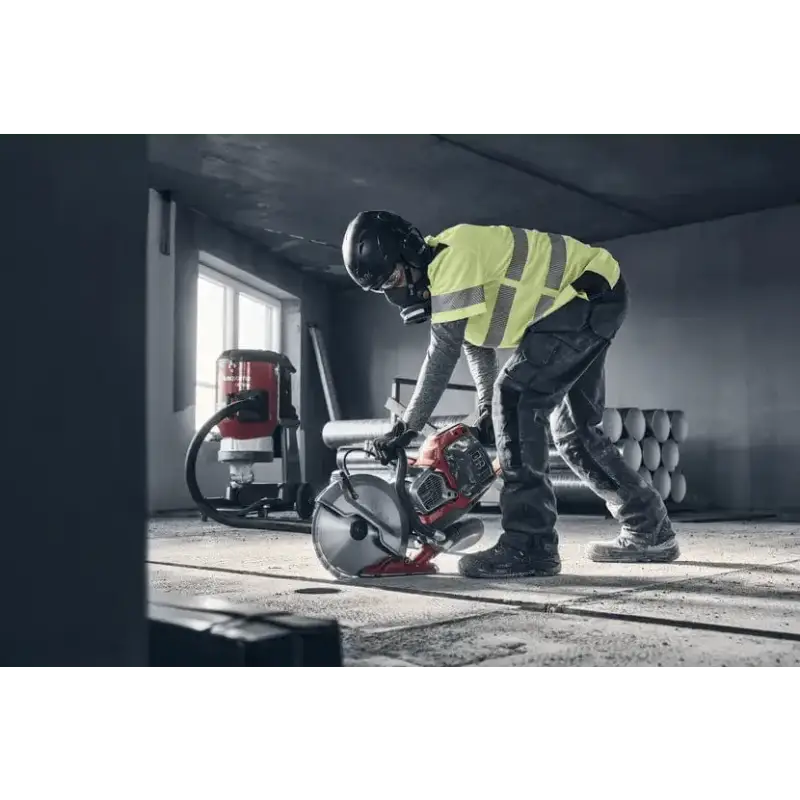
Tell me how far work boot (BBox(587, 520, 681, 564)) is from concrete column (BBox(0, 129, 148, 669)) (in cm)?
263

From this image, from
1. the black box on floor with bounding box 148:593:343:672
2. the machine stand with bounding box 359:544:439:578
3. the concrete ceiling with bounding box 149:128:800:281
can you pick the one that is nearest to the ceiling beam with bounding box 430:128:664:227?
the concrete ceiling with bounding box 149:128:800:281

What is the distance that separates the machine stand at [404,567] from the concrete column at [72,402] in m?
1.82

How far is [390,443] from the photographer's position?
2904 mm

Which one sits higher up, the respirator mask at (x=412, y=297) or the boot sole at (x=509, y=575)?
the respirator mask at (x=412, y=297)

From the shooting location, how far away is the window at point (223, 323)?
9422mm

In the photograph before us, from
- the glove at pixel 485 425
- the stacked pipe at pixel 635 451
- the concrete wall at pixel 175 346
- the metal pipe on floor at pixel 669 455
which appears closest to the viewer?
the glove at pixel 485 425

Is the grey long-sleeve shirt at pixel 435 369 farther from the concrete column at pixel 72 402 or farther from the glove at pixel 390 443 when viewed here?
the concrete column at pixel 72 402

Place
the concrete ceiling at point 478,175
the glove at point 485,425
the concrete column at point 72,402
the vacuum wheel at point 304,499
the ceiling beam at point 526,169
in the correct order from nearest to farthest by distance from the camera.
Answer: the concrete column at point 72,402 → the glove at point 485,425 → the vacuum wheel at point 304,499 → the concrete ceiling at point 478,175 → the ceiling beam at point 526,169

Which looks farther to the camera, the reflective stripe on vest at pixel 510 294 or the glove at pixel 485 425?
the glove at pixel 485 425

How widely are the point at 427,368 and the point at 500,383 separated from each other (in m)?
0.26

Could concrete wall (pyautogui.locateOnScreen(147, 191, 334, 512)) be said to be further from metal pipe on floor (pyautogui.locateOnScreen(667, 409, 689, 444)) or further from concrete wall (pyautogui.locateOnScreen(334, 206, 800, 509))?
metal pipe on floor (pyautogui.locateOnScreen(667, 409, 689, 444))

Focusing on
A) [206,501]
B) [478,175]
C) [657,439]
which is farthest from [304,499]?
[657,439]

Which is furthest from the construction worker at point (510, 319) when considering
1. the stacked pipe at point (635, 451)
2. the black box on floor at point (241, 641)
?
the stacked pipe at point (635, 451)
